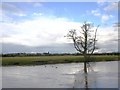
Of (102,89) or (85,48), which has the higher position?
(85,48)

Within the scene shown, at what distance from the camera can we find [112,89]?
20.5 metres

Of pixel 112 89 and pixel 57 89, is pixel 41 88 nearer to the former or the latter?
pixel 57 89

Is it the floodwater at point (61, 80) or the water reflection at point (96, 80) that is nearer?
the water reflection at point (96, 80)

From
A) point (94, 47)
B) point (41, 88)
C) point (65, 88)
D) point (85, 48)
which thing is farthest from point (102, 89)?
point (94, 47)

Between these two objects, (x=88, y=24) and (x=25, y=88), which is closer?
(x=25, y=88)

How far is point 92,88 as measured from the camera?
21.2 m

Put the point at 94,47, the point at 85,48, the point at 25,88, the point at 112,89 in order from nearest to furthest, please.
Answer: the point at 112,89
the point at 25,88
the point at 85,48
the point at 94,47

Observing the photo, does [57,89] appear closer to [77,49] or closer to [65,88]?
[65,88]

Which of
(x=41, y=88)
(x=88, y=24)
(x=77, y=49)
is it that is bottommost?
(x=41, y=88)

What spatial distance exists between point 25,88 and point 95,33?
568 inches

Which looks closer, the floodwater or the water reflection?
the water reflection

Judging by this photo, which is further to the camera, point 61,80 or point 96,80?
point 61,80

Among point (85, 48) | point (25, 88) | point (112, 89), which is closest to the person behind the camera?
point (112, 89)

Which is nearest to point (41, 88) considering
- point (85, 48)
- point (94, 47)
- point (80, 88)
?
point (80, 88)
